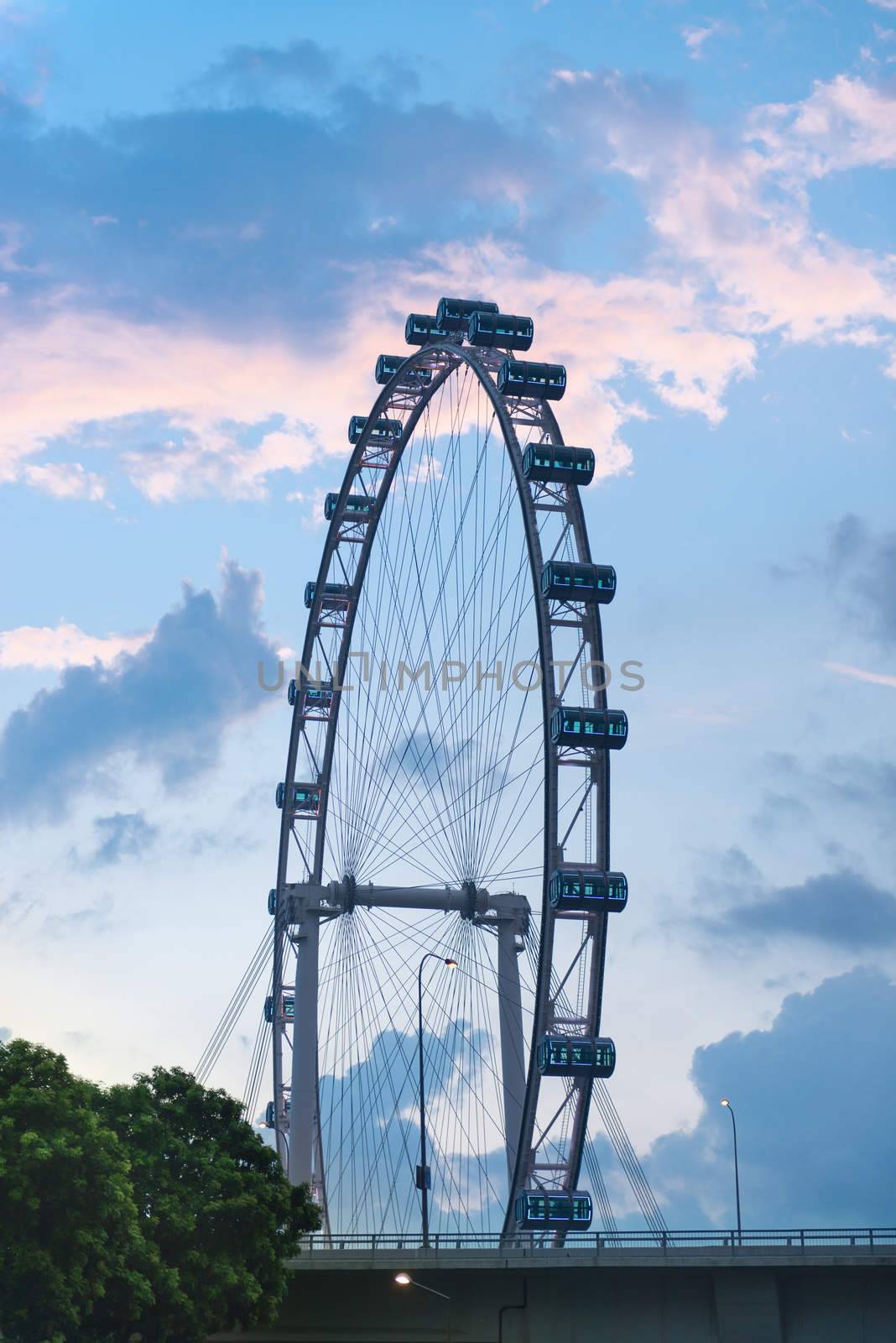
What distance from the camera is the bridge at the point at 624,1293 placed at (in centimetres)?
5625

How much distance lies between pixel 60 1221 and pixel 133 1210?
2.07 metres

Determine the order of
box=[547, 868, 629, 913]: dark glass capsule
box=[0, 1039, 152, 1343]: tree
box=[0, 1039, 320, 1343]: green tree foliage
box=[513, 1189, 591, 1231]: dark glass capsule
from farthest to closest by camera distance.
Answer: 1. box=[547, 868, 629, 913]: dark glass capsule
2. box=[513, 1189, 591, 1231]: dark glass capsule
3. box=[0, 1039, 320, 1343]: green tree foliage
4. box=[0, 1039, 152, 1343]: tree

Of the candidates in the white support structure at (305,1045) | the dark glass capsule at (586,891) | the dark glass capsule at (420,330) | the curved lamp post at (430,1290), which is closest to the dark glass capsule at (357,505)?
the dark glass capsule at (420,330)

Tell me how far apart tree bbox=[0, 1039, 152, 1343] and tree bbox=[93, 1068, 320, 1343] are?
2.07 m

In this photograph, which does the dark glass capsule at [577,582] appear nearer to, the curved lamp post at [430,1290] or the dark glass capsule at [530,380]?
the dark glass capsule at [530,380]

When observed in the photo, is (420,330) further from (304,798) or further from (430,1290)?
(430,1290)

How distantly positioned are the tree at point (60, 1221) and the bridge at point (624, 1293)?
9535 millimetres

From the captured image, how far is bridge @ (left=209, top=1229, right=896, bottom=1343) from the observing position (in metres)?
56.2

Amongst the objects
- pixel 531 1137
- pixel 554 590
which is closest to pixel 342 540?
pixel 554 590

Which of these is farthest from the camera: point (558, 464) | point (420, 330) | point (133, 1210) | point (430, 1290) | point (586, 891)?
point (420, 330)

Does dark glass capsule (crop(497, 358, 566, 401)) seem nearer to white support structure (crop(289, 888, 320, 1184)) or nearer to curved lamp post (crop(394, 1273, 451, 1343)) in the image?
white support structure (crop(289, 888, 320, 1184))

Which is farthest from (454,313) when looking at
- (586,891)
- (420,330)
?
(586,891)

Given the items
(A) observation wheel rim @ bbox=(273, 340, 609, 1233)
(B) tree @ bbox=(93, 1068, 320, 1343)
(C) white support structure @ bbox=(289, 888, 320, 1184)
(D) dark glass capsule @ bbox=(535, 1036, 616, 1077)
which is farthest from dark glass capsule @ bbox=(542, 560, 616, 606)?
(B) tree @ bbox=(93, 1068, 320, 1343)

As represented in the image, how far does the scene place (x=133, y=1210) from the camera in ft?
164
